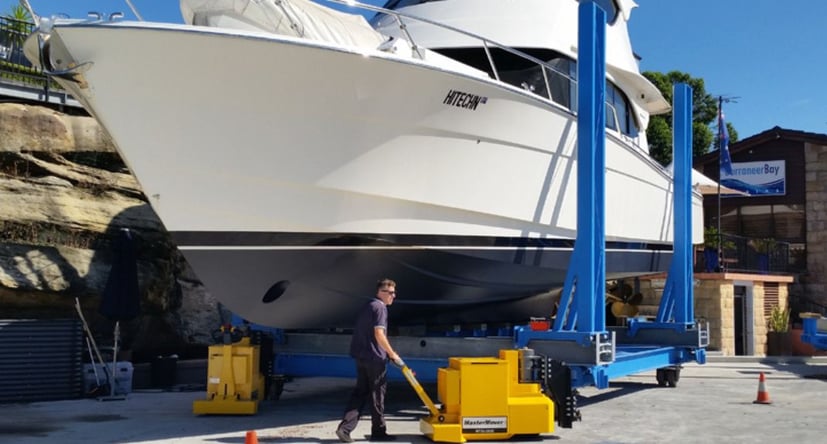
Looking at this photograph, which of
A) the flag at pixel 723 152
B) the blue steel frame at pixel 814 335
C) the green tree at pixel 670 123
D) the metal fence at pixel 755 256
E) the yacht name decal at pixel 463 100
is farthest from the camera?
the green tree at pixel 670 123

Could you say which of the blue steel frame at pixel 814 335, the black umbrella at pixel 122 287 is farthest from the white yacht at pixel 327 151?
the blue steel frame at pixel 814 335

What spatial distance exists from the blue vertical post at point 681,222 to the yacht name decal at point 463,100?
3.63m

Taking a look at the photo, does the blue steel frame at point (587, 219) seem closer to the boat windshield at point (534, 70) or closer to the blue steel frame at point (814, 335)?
the boat windshield at point (534, 70)

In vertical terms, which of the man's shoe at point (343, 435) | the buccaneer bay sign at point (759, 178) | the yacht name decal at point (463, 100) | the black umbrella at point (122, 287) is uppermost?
the buccaneer bay sign at point (759, 178)

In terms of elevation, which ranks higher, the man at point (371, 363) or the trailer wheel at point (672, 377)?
the man at point (371, 363)

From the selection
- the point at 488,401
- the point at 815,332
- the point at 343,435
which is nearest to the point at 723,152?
the point at 815,332

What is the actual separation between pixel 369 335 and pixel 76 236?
5.41 meters

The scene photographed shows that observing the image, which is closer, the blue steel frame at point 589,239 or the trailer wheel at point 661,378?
the blue steel frame at point 589,239

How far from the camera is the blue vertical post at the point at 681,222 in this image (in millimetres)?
9094

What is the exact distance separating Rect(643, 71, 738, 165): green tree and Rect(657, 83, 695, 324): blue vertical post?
1370cm

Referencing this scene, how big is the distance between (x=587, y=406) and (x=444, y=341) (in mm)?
1920

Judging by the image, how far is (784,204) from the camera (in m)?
18.6

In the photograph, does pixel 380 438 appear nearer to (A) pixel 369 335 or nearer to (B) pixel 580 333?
(A) pixel 369 335

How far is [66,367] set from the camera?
8.11 meters
